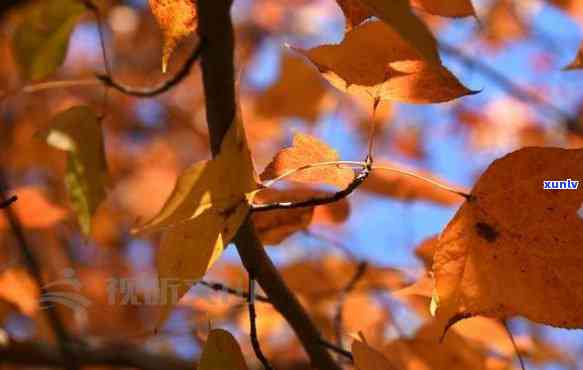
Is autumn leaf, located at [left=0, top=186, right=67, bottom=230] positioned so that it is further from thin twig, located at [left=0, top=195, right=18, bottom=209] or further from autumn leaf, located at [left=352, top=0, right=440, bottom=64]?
autumn leaf, located at [left=352, top=0, right=440, bottom=64]

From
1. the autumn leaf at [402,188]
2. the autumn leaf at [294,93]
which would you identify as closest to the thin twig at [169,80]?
the autumn leaf at [402,188]

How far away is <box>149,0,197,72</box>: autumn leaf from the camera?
1.79 ft

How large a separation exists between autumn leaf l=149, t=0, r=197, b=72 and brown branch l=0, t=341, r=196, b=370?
0.48 meters

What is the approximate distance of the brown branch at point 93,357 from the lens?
922 millimetres

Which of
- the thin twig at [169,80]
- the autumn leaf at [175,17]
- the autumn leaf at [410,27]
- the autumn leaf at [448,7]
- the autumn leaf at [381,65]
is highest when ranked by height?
the autumn leaf at [410,27]

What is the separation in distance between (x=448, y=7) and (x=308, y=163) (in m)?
0.14

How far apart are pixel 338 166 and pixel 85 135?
0.26 metres

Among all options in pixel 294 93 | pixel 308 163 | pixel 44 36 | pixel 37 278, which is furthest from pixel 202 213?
pixel 294 93

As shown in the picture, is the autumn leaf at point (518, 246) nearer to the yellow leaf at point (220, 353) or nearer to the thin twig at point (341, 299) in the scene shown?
the yellow leaf at point (220, 353)

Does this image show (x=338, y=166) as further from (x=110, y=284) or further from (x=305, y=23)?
(x=305, y=23)

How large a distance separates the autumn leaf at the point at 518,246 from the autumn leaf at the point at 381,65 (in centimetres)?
7

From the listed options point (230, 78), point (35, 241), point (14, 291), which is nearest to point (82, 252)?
point (35, 241)

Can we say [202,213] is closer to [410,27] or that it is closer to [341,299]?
[410,27]

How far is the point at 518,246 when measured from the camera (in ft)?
1.72
